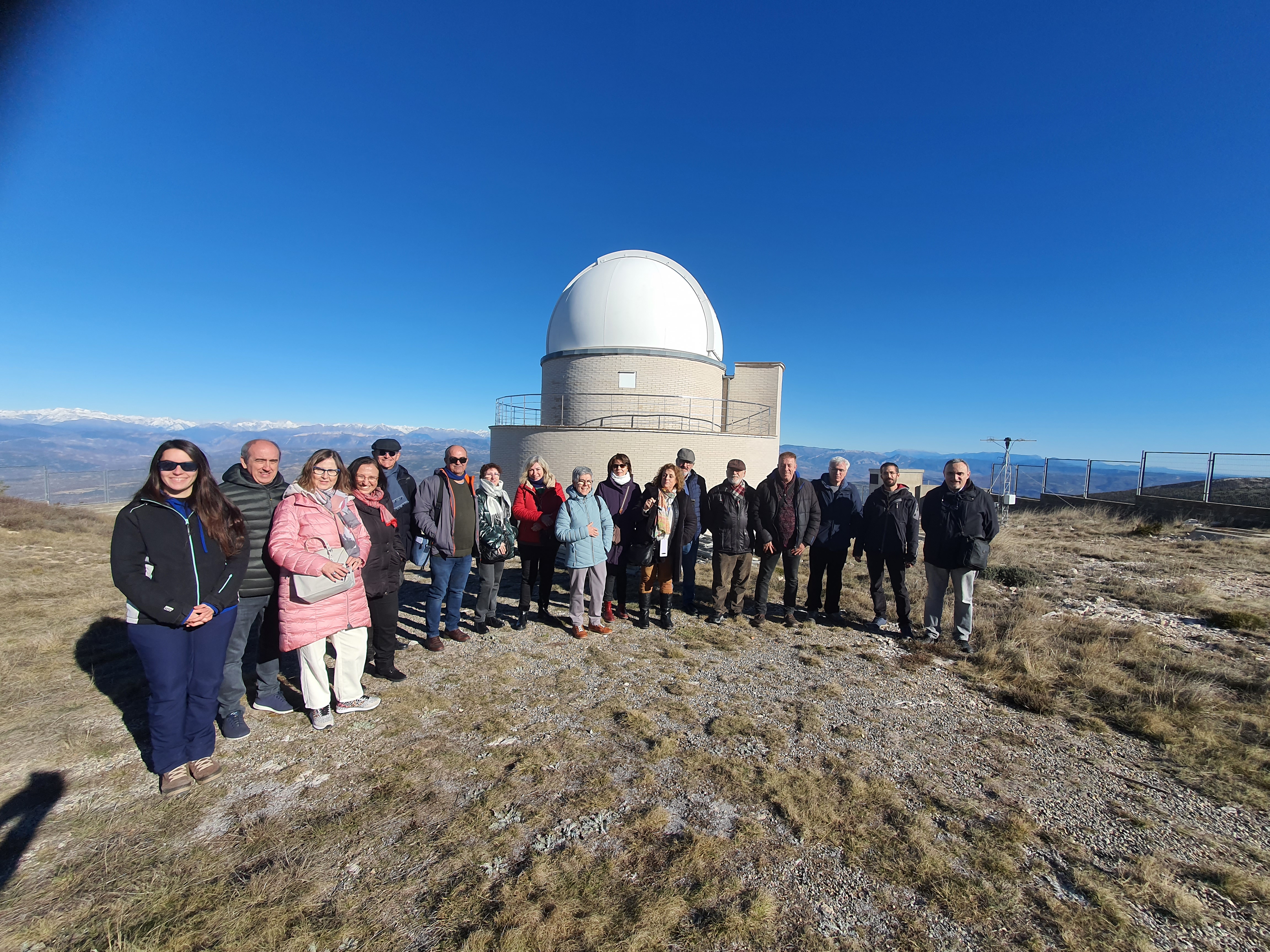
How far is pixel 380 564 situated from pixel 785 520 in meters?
4.14

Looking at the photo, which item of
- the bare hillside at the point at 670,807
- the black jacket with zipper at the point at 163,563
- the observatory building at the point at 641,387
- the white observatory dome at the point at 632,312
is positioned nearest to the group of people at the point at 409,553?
the black jacket with zipper at the point at 163,563

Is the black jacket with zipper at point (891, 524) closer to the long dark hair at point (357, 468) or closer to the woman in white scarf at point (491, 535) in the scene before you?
the woman in white scarf at point (491, 535)

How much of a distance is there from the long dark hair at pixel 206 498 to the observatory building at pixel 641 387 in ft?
27.8

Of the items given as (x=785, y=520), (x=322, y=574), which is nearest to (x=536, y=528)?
(x=322, y=574)

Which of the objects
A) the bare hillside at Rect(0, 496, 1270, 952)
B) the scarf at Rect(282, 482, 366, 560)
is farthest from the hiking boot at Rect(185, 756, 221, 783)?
the scarf at Rect(282, 482, 366, 560)

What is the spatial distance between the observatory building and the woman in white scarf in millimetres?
6051

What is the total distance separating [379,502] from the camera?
4055mm

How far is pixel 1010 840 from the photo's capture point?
2568 millimetres

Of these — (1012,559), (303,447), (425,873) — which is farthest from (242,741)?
(303,447)

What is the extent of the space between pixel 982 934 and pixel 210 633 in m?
4.11

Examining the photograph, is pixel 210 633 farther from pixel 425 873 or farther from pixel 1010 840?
pixel 1010 840

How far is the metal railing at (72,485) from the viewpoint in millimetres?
18547

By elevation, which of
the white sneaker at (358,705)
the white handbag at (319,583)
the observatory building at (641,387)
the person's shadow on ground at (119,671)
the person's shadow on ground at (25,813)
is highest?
the observatory building at (641,387)

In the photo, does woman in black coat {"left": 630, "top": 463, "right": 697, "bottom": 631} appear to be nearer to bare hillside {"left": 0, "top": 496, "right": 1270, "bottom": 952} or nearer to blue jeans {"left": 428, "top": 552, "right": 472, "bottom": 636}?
bare hillside {"left": 0, "top": 496, "right": 1270, "bottom": 952}
